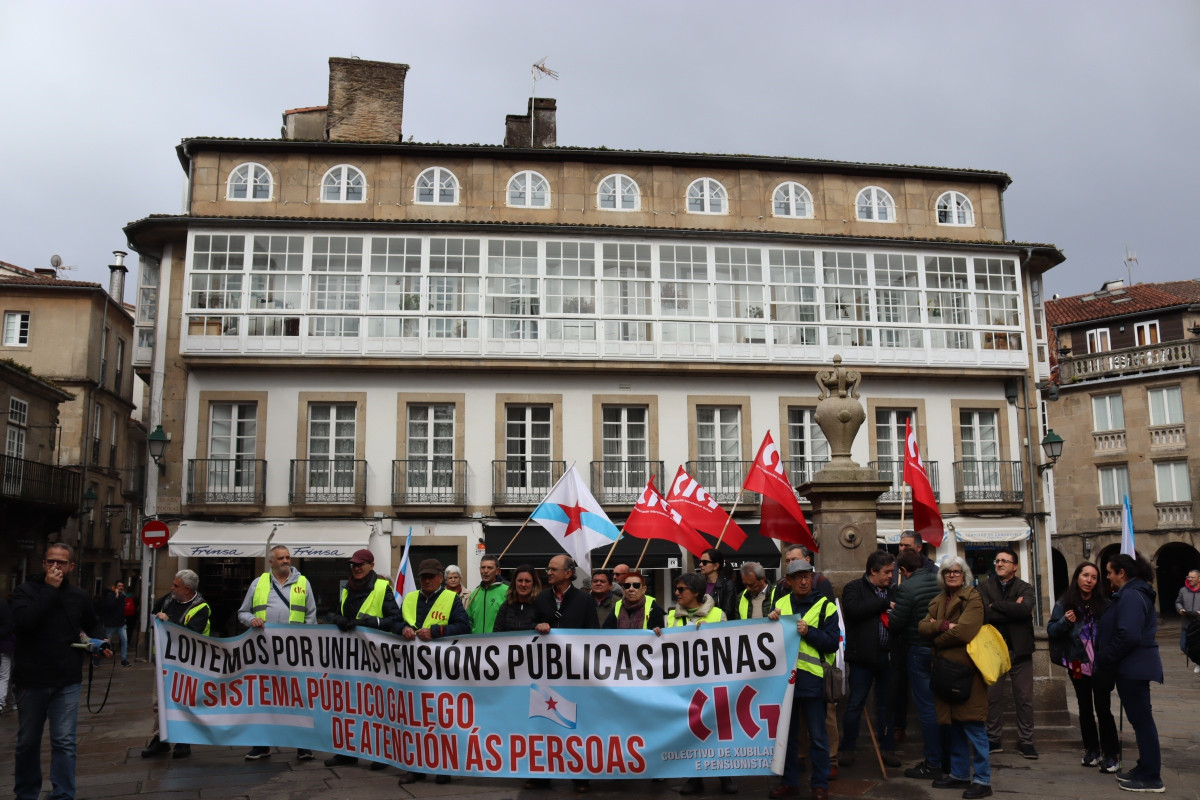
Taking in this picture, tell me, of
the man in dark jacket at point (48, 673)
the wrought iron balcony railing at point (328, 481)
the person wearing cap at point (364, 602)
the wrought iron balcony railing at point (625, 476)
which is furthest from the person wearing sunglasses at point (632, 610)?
the wrought iron balcony railing at point (328, 481)

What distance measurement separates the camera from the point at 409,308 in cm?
2556

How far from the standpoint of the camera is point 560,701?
7.90m

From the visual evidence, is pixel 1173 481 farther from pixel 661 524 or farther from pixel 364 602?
pixel 364 602

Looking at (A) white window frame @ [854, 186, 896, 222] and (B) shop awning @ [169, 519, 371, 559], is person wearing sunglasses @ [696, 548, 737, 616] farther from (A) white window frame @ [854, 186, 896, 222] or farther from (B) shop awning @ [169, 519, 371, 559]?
(A) white window frame @ [854, 186, 896, 222]

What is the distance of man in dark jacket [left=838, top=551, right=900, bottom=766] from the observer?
8602mm

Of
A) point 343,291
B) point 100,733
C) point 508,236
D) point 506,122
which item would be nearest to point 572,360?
point 508,236

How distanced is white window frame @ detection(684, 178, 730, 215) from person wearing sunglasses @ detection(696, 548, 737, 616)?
18062 millimetres

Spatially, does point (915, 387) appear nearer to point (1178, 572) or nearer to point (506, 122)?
point (506, 122)

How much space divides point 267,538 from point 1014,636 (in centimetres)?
1896

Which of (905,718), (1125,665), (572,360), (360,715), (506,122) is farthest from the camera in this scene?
(506,122)

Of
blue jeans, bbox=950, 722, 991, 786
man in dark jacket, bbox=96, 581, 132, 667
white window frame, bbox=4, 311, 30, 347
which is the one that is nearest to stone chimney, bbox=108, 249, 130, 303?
white window frame, bbox=4, 311, 30, 347

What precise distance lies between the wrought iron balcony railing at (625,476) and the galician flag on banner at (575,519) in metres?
11.8

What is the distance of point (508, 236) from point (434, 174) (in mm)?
2808

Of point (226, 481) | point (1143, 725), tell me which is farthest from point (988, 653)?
point (226, 481)
